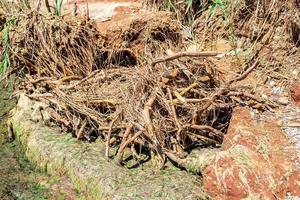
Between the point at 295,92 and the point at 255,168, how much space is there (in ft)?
3.05

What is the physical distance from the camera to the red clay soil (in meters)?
3.44

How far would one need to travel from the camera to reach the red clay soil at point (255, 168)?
3.44 m

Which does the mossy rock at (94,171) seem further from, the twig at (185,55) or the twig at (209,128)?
the twig at (185,55)

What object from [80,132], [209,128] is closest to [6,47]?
[80,132]

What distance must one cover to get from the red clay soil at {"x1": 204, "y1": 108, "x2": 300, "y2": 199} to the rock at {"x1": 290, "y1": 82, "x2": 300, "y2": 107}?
0.43 m

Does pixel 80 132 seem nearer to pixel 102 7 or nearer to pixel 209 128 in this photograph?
pixel 209 128

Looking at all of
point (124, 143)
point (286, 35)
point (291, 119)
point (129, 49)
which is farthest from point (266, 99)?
point (129, 49)

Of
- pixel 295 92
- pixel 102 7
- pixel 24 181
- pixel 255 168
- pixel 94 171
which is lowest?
pixel 24 181

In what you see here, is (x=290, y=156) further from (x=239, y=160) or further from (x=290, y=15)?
(x=290, y=15)

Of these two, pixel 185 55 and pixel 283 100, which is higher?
pixel 185 55

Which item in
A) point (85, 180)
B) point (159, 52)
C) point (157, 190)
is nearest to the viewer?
point (157, 190)

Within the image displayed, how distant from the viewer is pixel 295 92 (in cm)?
419

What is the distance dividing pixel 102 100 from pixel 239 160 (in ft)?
4.94

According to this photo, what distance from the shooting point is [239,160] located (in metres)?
3.59
